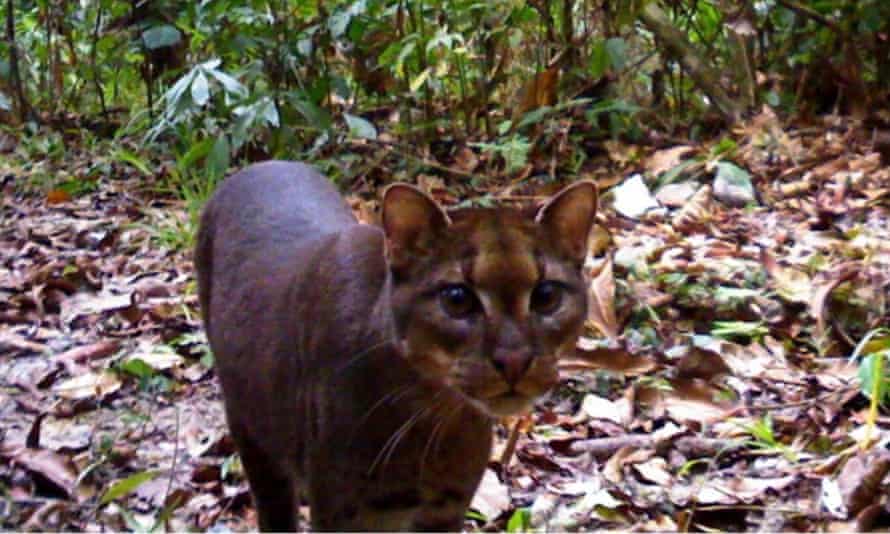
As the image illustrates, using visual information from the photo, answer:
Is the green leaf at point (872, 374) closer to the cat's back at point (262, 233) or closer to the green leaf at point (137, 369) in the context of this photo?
the cat's back at point (262, 233)

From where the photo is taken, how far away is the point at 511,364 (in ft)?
8.35

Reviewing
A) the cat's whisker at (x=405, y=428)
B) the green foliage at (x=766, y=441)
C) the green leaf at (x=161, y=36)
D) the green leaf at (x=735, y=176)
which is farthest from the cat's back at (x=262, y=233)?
the green leaf at (x=161, y=36)

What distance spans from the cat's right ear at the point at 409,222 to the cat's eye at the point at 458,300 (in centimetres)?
12

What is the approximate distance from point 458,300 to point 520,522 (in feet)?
2.94

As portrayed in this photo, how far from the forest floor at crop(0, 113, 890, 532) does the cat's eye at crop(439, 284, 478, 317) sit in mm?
892

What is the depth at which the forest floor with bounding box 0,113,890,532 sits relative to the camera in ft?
11.7

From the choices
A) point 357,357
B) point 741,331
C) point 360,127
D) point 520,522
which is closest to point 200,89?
point 360,127

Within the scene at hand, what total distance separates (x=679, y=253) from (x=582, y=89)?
1.68m

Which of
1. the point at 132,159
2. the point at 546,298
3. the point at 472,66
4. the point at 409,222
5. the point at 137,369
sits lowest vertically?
the point at 137,369

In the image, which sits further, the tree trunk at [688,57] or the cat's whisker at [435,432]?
the tree trunk at [688,57]

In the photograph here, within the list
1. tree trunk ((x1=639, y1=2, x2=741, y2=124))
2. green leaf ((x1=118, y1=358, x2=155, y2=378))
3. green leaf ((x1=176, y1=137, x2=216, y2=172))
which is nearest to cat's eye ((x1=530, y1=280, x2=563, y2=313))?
green leaf ((x1=118, y1=358, x2=155, y2=378))

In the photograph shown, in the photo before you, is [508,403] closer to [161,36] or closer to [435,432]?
[435,432]

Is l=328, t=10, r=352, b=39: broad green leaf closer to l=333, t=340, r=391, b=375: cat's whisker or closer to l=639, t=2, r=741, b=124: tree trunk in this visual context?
l=639, t=2, r=741, b=124: tree trunk

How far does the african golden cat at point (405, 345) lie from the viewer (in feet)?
8.62
